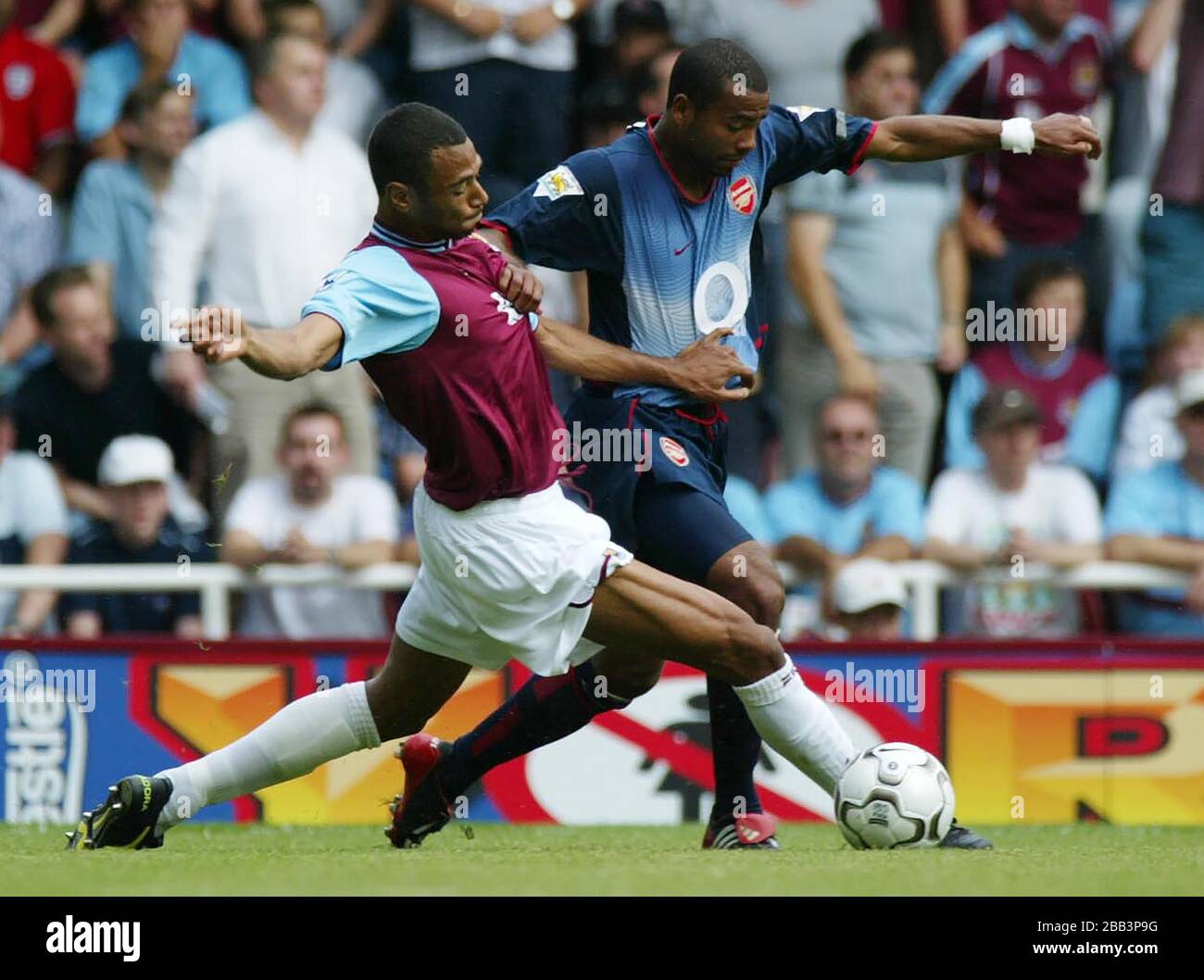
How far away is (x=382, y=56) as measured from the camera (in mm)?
10508

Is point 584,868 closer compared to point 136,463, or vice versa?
point 584,868

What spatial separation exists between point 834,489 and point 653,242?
3116 mm

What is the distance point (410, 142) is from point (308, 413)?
146 inches

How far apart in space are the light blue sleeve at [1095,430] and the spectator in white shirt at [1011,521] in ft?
1.64

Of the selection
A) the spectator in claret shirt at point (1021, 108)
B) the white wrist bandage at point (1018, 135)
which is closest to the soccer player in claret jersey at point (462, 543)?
the white wrist bandage at point (1018, 135)

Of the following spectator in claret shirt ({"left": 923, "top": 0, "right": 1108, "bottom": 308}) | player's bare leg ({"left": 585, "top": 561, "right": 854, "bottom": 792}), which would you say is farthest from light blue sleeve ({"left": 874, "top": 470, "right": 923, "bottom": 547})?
player's bare leg ({"left": 585, "top": 561, "right": 854, "bottom": 792})

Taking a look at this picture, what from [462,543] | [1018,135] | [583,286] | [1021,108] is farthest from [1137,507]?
[462,543]

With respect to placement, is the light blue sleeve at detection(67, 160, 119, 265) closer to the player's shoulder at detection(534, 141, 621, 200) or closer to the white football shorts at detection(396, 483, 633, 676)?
the player's shoulder at detection(534, 141, 621, 200)

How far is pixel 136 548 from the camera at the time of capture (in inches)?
373

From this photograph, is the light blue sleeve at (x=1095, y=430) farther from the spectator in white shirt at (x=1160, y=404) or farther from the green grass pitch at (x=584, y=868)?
the green grass pitch at (x=584, y=868)

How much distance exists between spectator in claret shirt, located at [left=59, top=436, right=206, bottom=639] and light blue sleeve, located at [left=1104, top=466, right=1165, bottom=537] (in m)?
4.11

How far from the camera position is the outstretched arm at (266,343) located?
5.08m

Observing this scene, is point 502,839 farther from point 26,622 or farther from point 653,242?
point 26,622

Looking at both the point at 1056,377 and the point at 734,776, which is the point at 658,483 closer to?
the point at 734,776
